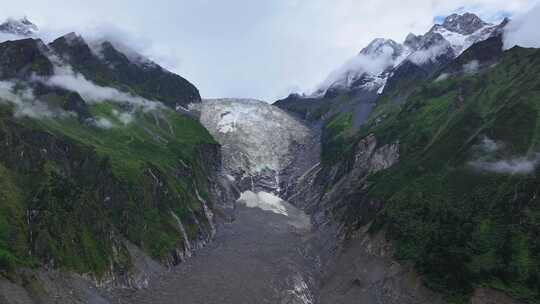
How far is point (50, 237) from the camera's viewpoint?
107 m

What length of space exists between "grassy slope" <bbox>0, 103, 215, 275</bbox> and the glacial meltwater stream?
28.4 feet

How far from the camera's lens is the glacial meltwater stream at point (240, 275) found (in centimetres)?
12250

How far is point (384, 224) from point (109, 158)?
255ft

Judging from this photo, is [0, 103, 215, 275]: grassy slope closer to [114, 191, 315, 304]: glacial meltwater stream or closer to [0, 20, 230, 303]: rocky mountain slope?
[0, 20, 230, 303]: rocky mountain slope

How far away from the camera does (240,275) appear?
460 feet

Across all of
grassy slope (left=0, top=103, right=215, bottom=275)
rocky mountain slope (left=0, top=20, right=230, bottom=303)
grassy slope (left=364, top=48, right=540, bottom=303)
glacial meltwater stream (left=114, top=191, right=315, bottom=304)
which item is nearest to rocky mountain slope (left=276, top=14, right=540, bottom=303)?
grassy slope (left=364, top=48, right=540, bottom=303)

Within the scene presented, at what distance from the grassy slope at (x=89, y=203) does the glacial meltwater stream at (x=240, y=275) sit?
867 cm

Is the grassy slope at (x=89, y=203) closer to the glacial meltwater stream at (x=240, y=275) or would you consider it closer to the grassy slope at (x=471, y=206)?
the glacial meltwater stream at (x=240, y=275)

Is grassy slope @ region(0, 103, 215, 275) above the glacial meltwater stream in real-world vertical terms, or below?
above

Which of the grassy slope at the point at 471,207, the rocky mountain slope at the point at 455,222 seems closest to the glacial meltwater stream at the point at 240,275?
the rocky mountain slope at the point at 455,222

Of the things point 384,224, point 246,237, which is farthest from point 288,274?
point 246,237

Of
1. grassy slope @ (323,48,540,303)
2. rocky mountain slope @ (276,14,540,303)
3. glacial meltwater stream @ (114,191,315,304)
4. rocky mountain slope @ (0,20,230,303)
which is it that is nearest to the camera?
rocky mountain slope @ (0,20,230,303)

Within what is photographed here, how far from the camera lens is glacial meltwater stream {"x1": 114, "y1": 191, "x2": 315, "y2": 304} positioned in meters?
122

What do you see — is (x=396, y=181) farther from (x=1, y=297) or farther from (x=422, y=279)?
(x=1, y=297)
